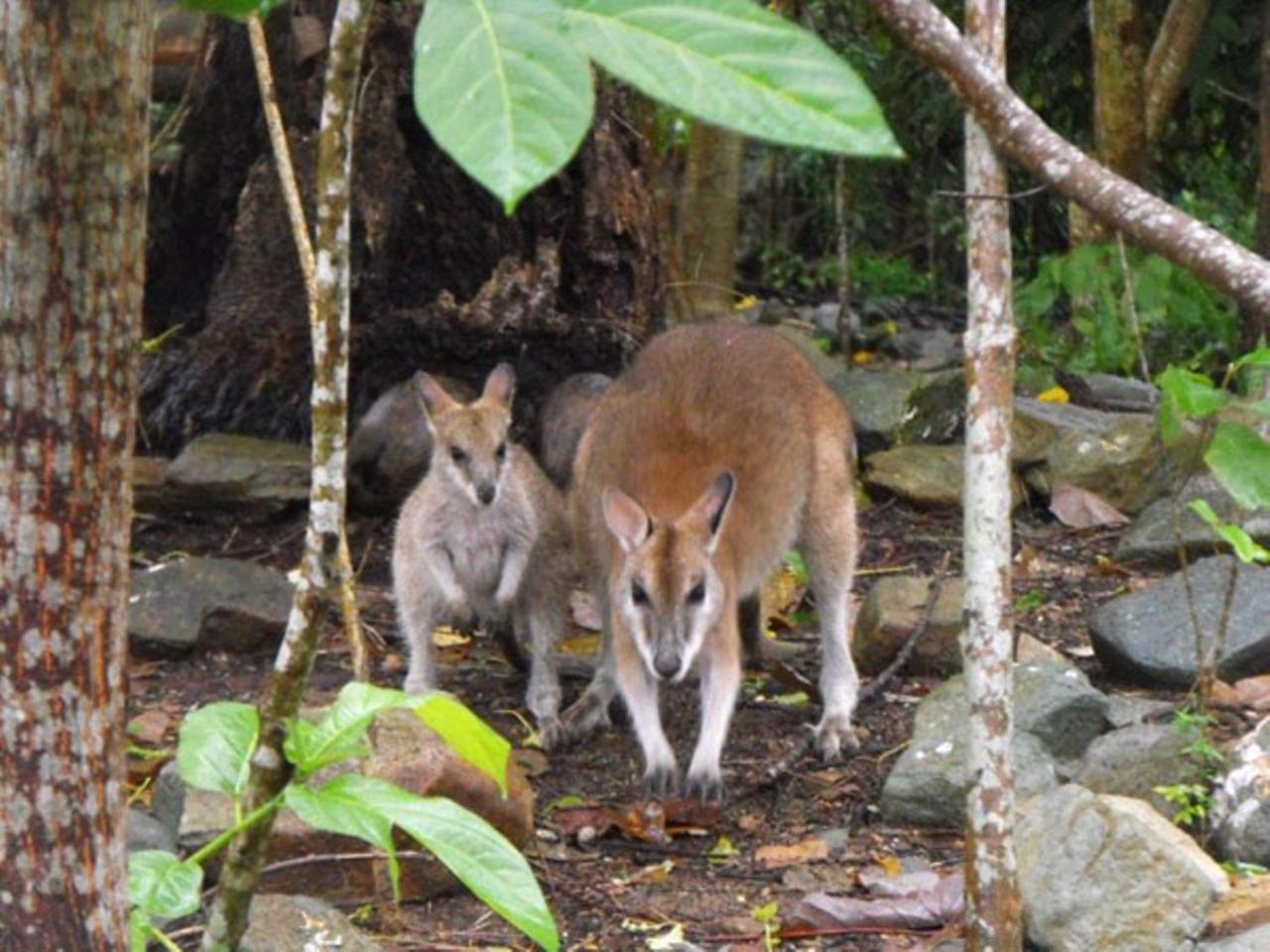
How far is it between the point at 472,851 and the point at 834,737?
387 centimetres

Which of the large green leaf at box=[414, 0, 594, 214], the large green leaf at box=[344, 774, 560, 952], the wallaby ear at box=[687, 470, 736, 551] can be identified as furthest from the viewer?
the wallaby ear at box=[687, 470, 736, 551]

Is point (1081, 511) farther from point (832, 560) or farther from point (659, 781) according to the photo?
point (659, 781)

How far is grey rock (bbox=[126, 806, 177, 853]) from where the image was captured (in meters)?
4.47

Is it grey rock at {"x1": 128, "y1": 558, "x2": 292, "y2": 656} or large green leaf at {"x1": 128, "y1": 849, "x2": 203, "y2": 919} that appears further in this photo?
grey rock at {"x1": 128, "y1": 558, "x2": 292, "y2": 656}

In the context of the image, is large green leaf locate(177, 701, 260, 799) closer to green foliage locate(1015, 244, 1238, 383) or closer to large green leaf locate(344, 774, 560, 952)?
large green leaf locate(344, 774, 560, 952)

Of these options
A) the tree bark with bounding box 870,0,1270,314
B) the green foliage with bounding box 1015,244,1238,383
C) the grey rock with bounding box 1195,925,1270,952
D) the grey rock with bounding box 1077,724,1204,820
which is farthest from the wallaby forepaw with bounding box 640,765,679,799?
the green foliage with bounding box 1015,244,1238,383

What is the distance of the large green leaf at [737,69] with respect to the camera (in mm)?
951

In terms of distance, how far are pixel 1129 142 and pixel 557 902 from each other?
5.28 meters

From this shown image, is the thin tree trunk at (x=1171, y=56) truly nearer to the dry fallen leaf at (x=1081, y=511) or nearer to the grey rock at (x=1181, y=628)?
the dry fallen leaf at (x=1081, y=511)

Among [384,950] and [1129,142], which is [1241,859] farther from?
[1129,142]

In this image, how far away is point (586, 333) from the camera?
7781mm

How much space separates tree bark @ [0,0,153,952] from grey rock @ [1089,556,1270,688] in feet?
14.5

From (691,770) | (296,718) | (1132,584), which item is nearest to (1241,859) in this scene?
(691,770)

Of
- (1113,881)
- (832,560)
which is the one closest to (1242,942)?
(1113,881)
